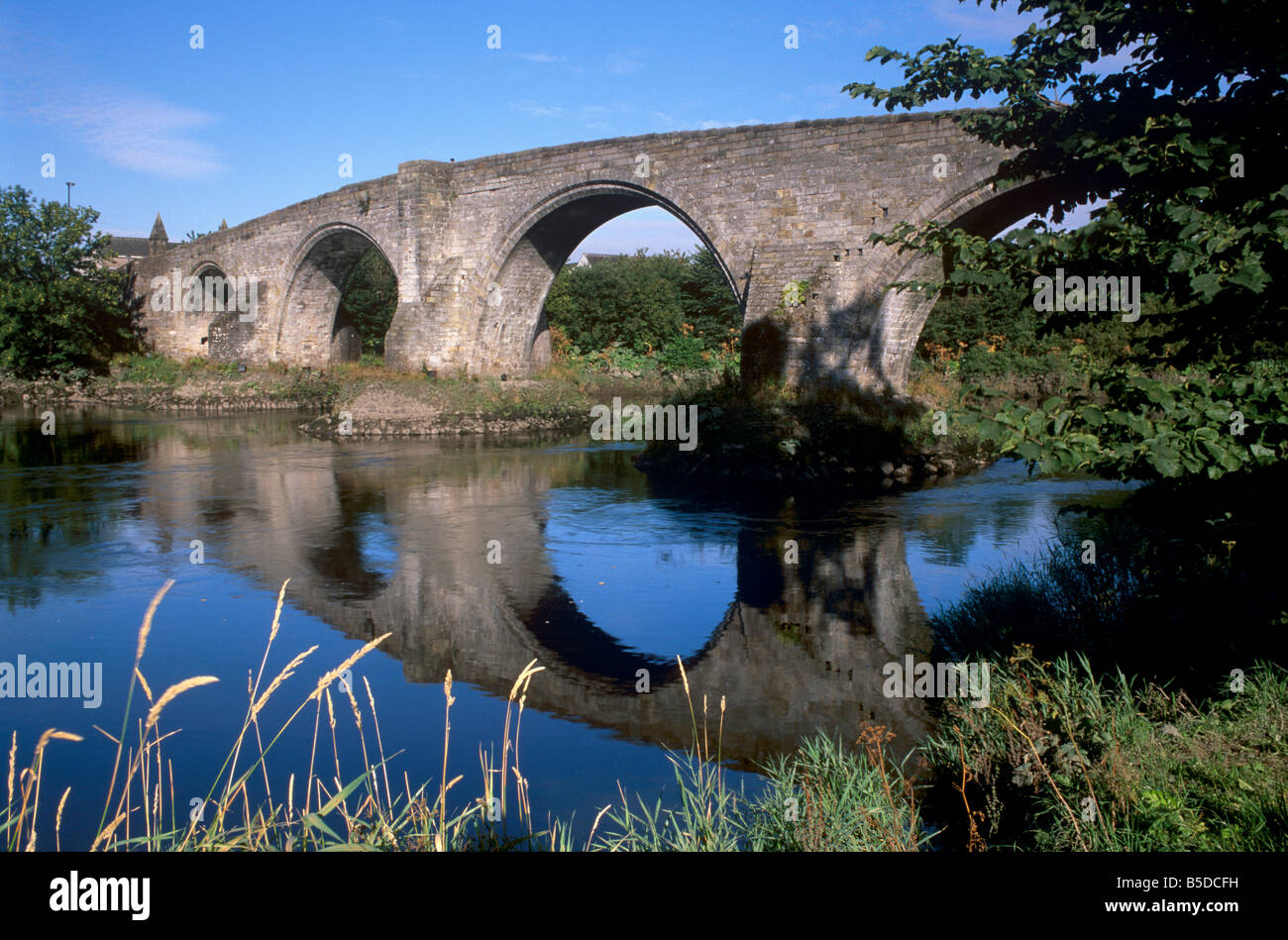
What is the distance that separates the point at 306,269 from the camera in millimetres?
33688

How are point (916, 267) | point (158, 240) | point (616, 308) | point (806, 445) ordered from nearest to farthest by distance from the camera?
point (806, 445), point (916, 267), point (616, 308), point (158, 240)

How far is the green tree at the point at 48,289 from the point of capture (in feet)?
112

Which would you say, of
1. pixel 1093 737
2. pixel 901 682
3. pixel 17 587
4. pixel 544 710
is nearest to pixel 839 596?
pixel 901 682

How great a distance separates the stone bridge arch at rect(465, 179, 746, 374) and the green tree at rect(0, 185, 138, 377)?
60.2ft

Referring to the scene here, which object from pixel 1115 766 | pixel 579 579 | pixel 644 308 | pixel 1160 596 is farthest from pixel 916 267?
pixel 644 308

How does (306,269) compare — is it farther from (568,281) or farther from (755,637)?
(755,637)

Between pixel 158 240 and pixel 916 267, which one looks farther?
pixel 158 240
